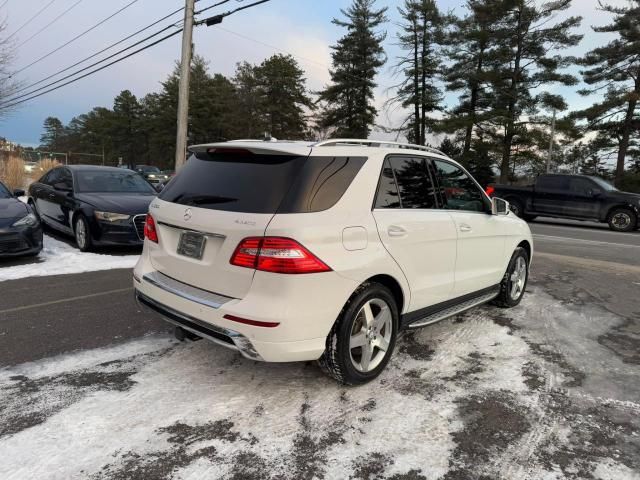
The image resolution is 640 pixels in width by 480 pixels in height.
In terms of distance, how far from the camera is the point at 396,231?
3449 millimetres

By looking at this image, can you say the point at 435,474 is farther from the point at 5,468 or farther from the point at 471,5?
the point at 471,5

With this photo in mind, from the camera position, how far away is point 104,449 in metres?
2.59

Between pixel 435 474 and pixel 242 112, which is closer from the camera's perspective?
pixel 435 474

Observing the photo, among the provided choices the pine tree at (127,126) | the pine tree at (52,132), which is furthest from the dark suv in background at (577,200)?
the pine tree at (52,132)

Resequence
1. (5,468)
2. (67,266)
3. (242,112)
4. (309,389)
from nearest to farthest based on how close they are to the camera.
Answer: (5,468), (309,389), (67,266), (242,112)

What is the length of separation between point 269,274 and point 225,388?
1021 mm

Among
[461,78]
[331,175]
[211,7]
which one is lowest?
[331,175]

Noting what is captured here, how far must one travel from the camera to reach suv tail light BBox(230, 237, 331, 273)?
286 centimetres

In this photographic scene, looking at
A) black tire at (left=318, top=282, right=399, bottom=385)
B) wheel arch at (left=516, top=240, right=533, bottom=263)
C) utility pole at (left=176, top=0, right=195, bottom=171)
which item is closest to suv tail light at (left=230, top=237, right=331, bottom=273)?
black tire at (left=318, top=282, right=399, bottom=385)

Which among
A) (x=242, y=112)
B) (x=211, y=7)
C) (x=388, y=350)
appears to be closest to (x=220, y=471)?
(x=388, y=350)

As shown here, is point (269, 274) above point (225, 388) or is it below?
above

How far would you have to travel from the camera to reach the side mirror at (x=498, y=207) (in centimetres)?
485

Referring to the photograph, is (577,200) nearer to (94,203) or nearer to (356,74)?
(94,203)

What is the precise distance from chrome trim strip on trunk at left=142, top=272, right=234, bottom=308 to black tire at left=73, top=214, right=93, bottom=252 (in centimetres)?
493
